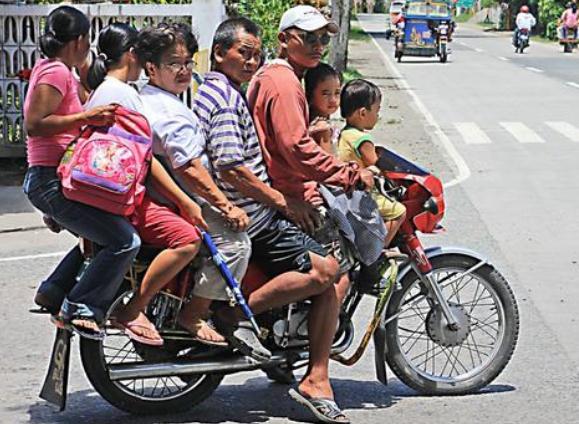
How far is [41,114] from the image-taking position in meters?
5.36

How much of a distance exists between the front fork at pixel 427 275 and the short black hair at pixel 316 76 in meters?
0.85

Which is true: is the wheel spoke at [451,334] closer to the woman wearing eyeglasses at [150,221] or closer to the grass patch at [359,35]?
the woman wearing eyeglasses at [150,221]

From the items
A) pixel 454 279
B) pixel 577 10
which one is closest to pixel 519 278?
pixel 454 279

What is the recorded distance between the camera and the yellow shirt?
5531 millimetres

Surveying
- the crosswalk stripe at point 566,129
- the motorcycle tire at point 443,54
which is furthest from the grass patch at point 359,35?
the crosswalk stripe at point 566,129

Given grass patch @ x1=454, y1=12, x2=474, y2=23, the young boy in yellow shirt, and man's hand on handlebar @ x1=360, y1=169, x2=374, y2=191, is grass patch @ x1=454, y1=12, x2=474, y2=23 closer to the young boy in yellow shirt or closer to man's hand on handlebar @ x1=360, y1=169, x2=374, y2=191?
the young boy in yellow shirt

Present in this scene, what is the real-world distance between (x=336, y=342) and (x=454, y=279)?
732mm

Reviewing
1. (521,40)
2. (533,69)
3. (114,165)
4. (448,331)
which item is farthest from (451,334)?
(521,40)

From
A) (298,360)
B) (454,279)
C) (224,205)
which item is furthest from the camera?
(454,279)

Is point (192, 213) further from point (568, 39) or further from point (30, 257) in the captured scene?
point (568, 39)

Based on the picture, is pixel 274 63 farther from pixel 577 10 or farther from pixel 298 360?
pixel 577 10

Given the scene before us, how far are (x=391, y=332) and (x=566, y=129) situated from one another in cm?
1309

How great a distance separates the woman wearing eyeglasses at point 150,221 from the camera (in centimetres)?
505

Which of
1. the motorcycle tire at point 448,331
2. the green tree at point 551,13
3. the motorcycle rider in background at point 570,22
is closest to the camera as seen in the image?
the motorcycle tire at point 448,331
